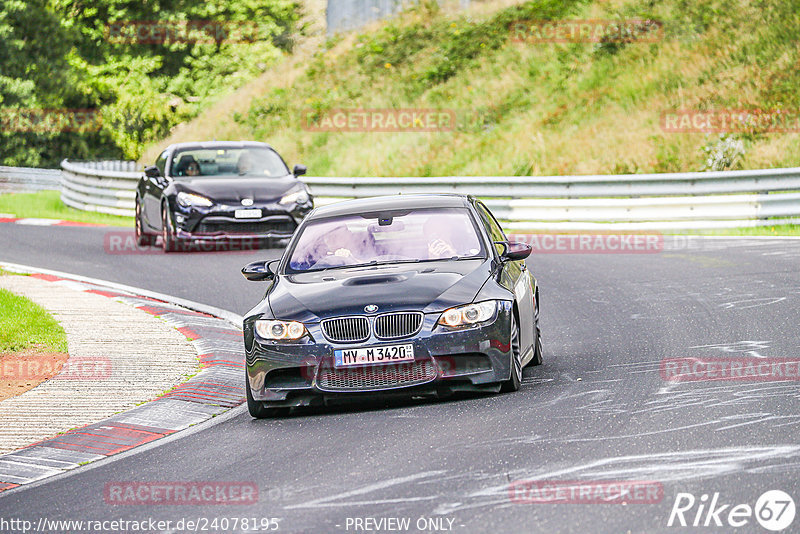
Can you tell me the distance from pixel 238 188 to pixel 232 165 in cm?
142

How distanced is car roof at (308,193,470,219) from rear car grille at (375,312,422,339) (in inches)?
69.9

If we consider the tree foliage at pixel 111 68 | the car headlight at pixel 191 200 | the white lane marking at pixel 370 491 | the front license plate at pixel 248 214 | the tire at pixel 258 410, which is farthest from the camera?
the tree foliage at pixel 111 68

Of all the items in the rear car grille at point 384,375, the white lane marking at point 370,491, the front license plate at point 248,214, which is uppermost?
the front license plate at point 248,214

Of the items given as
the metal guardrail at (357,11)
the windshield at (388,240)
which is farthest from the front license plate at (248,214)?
the metal guardrail at (357,11)

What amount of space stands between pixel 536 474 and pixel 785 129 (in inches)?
805

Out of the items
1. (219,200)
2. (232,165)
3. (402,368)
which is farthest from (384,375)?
(232,165)

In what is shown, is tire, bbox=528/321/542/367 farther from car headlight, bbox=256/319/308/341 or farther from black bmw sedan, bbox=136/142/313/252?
black bmw sedan, bbox=136/142/313/252

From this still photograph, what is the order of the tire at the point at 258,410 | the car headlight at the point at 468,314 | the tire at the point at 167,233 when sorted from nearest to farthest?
the car headlight at the point at 468,314 < the tire at the point at 258,410 < the tire at the point at 167,233

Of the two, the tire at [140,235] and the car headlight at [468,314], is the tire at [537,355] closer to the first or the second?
the car headlight at [468,314]

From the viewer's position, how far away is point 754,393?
8.31 m

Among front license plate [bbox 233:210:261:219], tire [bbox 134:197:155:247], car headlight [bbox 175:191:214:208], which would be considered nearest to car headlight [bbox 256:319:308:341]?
front license plate [bbox 233:210:261:219]

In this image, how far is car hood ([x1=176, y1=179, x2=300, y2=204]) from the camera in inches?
755

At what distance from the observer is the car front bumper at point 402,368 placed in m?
8.47

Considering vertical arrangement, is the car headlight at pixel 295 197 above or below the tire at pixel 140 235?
above
